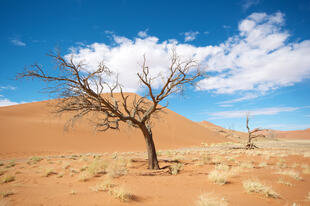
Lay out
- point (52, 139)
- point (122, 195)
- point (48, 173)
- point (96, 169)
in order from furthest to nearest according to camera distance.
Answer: point (52, 139) → point (48, 173) → point (96, 169) → point (122, 195)

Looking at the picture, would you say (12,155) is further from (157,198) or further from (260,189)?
(260,189)

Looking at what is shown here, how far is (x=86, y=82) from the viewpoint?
7168 millimetres

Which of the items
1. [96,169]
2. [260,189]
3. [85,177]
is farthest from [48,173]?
[260,189]

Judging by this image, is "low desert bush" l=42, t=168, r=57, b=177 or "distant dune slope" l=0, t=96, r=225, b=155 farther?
"distant dune slope" l=0, t=96, r=225, b=155

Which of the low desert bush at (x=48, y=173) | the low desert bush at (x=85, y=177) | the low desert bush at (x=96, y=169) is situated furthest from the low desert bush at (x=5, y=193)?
the low desert bush at (x=48, y=173)

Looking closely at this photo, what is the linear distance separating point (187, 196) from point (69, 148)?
22.5 m

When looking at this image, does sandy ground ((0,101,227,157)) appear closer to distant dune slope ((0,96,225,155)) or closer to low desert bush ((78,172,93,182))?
distant dune slope ((0,96,225,155))

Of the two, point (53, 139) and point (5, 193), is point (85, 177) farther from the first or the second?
point (53, 139)

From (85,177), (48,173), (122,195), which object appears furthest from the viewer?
(48,173)

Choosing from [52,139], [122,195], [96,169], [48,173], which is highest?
[122,195]

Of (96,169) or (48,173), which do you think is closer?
(96,169)

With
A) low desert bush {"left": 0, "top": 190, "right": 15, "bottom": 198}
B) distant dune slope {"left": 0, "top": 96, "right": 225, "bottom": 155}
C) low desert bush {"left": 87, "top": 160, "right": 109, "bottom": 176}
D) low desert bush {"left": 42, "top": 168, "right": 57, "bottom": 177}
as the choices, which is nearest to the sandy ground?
distant dune slope {"left": 0, "top": 96, "right": 225, "bottom": 155}

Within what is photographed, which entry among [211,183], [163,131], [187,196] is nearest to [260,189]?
[211,183]

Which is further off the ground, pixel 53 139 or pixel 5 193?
pixel 5 193
